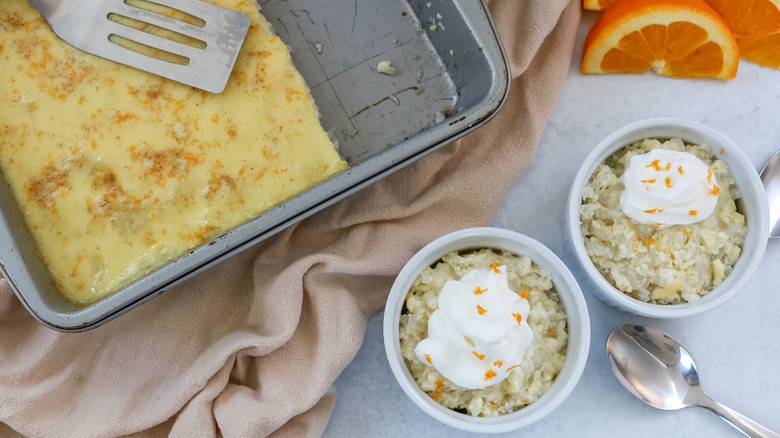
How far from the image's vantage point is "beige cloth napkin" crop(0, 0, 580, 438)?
6.27ft

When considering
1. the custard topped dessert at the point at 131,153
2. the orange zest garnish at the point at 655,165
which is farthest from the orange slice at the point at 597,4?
the custard topped dessert at the point at 131,153

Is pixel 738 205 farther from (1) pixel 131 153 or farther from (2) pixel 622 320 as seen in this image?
(1) pixel 131 153

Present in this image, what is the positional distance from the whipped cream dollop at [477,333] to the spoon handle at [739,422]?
643 mm

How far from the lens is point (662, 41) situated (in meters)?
2.05

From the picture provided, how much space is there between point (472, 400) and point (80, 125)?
126cm

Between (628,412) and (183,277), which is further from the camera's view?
(628,412)

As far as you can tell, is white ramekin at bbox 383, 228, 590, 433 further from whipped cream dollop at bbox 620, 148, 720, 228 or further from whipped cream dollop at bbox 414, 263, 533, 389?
whipped cream dollop at bbox 620, 148, 720, 228

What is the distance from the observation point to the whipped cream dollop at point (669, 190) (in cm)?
177

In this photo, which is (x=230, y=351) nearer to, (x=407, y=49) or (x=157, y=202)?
(x=157, y=202)

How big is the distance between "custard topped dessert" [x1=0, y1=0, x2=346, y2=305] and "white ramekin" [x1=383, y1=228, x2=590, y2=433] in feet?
1.17

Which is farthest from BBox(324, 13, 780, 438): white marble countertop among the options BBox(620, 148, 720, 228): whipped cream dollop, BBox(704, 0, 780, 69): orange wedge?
BBox(620, 148, 720, 228): whipped cream dollop

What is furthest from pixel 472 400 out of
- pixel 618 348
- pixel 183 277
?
pixel 183 277

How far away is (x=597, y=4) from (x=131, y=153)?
1.44 m

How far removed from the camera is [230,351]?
190cm
